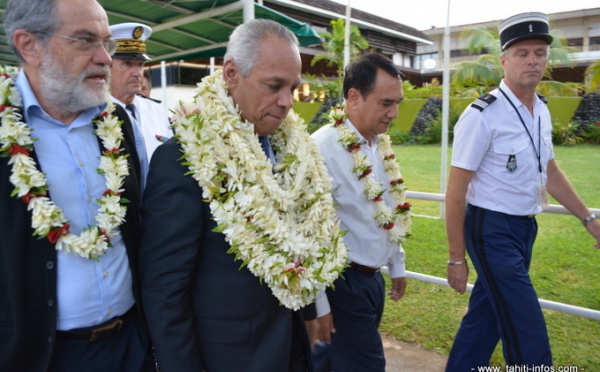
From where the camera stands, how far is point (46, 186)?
69.7 inches

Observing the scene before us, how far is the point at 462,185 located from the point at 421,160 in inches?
527

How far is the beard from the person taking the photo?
1812 mm

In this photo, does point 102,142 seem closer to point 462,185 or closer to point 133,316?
point 133,316

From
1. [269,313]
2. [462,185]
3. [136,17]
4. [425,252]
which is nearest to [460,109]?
[425,252]

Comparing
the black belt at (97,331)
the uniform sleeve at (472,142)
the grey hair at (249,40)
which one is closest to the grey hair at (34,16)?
the grey hair at (249,40)

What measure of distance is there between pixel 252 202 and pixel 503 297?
1.67 metres

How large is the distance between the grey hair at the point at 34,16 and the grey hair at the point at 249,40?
62 cm

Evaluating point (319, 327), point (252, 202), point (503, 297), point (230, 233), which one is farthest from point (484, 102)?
point (230, 233)

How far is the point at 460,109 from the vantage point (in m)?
20.2

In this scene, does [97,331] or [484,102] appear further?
[484,102]

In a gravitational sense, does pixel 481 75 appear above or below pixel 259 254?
above

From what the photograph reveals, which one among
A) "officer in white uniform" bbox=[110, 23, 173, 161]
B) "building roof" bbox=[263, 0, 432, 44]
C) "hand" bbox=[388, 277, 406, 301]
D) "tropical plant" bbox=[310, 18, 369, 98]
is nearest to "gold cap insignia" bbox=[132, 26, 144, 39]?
"officer in white uniform" bbox=[110, 23, 173, 161]

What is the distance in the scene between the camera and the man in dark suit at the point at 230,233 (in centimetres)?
181

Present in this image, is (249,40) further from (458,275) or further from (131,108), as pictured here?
(131,108)
